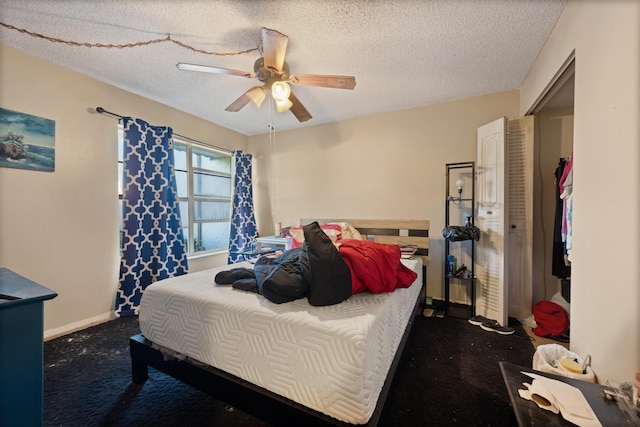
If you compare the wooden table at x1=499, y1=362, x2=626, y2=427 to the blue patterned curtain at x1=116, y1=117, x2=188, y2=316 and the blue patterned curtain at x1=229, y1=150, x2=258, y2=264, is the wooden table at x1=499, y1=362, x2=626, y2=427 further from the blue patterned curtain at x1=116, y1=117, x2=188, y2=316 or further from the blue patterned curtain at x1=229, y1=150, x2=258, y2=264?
the blue patterned curtain at x1=229, y1=150, x2=258, y2=264

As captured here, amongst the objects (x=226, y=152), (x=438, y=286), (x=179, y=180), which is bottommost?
(x=438, y=286)

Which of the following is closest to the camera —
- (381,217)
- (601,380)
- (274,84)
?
(601,380)

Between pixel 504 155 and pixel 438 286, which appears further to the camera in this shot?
pixel 438 286

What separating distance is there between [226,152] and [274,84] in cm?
237

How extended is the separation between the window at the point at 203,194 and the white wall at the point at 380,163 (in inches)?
28.3

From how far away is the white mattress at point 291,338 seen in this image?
968 millimetres

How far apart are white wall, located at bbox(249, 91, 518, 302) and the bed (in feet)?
5.67

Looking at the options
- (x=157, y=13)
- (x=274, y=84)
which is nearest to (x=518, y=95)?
(x=274, y=84)

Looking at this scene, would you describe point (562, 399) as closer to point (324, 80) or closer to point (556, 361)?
point (556, 361)

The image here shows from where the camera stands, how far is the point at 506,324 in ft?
7.79

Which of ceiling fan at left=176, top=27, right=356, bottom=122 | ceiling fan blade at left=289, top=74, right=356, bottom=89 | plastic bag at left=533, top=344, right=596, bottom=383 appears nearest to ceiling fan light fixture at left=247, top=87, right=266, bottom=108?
ceiling fan at left=176, top=27, right=356, bottom=122

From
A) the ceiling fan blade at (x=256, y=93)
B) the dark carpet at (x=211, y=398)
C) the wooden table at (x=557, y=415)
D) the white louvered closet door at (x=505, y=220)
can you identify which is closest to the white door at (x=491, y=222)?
the white louvered closet door at (x=505, y=220)

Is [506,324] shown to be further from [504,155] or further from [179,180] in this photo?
[179,180]

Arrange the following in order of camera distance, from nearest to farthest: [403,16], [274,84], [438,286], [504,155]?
[403,16] → [274,84] → [504,155] → [438,286]
